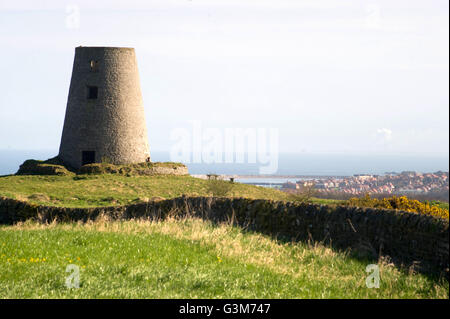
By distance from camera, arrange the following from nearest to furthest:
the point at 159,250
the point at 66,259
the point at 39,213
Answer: the point at 66,259 < the point at 159,250 < the point at 39,213

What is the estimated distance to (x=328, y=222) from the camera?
13.6 metres

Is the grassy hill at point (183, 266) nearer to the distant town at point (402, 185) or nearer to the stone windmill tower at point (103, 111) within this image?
the distant town at point (402, 185)

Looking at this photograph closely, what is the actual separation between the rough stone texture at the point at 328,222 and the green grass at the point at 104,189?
7.91 metres

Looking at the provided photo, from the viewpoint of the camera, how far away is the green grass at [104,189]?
2862 centimetres

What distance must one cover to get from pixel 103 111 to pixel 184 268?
28839 millimetres

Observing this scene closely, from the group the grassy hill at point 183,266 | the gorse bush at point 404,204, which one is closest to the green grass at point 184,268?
the grassy hill at point 183,266

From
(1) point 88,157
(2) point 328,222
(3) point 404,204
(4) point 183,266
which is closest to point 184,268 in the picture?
(4) point 183,266

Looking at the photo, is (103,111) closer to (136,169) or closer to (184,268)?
(136,169)
